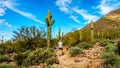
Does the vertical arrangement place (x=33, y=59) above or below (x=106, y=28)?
below

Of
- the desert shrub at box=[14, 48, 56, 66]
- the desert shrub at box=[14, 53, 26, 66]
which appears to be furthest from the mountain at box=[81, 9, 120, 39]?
the desert shrub at box=[14, 53, 26, 66]

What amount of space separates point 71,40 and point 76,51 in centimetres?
1981

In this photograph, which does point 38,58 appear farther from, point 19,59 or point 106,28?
point 106,28

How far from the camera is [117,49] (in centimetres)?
1484

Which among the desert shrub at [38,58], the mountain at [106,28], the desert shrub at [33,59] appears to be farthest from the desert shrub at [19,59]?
the mountain at [106,28]

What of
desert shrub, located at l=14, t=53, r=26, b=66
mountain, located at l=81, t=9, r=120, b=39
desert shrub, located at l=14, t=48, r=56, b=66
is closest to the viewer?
desert shrub, located at l=14, t=48, r=56, b=66

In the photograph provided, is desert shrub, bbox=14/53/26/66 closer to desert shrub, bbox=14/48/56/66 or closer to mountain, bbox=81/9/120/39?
desert shrub, bbox=14/48/56/66

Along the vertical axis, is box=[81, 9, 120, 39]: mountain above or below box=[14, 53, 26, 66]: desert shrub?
above

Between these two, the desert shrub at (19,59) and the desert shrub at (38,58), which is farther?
the desert shrub at (19,59)

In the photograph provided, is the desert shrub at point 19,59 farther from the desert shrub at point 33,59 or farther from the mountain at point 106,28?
the mountain at point 106,28

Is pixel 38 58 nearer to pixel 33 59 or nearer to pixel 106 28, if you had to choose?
pixel 33 59

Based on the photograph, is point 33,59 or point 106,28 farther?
point 106,28

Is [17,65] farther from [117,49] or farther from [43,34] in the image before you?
[43,34]

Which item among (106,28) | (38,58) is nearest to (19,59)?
(38,58)
